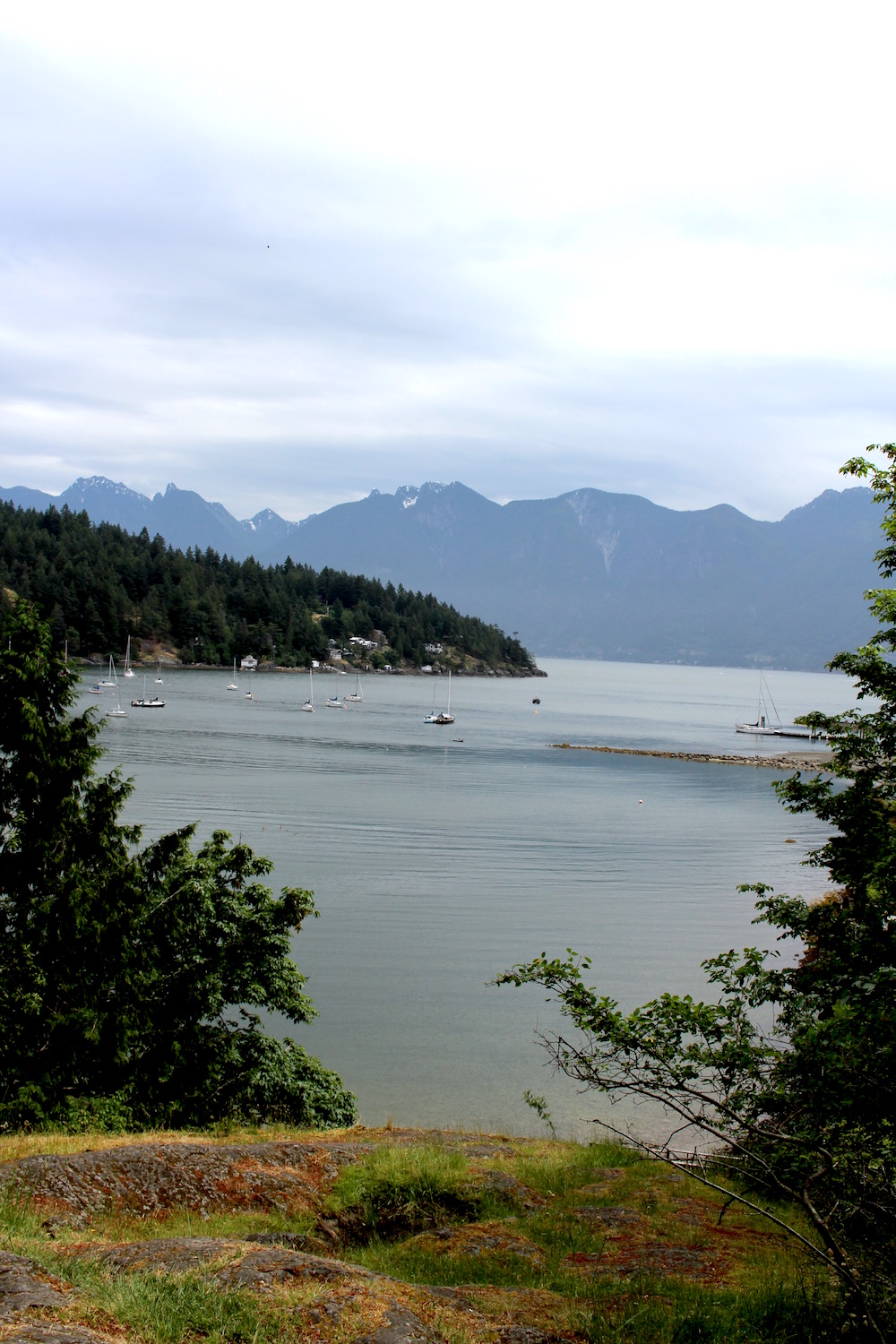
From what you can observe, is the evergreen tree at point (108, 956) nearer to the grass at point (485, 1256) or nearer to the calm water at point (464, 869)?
the grass at point (485, 1256)

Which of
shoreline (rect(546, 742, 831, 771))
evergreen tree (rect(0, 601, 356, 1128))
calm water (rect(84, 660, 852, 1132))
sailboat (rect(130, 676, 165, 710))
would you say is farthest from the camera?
sailboat (rect(130, 676, 165, 710))

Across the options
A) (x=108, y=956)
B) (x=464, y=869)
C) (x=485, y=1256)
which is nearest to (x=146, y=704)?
(x=464, y=869)

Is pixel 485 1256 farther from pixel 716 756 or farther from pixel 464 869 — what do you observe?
pixel 716 756

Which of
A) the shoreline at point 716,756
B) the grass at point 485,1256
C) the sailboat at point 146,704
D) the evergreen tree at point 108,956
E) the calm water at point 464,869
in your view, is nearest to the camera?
the grass at point 485,1256

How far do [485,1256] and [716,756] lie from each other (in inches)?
3933

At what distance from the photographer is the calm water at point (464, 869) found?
2425 cm

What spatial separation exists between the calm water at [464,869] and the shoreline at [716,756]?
3.89 metres

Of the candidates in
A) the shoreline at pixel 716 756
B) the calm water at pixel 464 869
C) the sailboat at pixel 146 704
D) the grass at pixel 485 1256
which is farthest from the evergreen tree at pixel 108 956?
the sailboat at pixel 146 704

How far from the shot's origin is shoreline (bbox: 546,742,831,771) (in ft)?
331

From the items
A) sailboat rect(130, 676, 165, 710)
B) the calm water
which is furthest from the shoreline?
sailboat rect(130, 676, 165, 710)

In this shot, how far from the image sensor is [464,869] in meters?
46.3

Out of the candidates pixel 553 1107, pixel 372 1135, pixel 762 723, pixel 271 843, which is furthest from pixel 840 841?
pixel 762 723

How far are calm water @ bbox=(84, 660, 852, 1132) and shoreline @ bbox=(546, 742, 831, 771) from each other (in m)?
3.89

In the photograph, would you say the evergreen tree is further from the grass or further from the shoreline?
the shoreline
